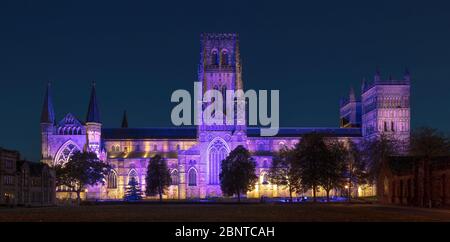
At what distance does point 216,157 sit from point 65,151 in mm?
35325

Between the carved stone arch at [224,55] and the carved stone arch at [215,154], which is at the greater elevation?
the carved stone arch at [224,55]

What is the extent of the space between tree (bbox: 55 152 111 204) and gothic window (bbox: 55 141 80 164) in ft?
72.3

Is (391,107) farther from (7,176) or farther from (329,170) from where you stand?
(7,176)

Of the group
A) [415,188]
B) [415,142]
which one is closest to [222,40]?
[415,142]

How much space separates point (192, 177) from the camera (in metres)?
168

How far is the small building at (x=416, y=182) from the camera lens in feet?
254

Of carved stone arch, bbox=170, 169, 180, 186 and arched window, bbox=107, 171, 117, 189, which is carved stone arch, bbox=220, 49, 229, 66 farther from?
arched window, bbox=107, 171, 117, 189

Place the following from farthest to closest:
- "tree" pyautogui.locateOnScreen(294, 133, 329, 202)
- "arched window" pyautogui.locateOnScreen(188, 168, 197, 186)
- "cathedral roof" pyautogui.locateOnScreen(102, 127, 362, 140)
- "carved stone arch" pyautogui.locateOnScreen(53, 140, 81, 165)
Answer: "cathedral roof" pyautogui.locateOnScreen(102, 127, 362, 140), "carved stone arch" pyautogui.locateOnScreen(53, 140, 81, 165), "arched window" pyautogui.locateOnScreen(188, 168, 197, 186), "tree" pyautogui.locateOnScreen(294, 133, 329, 202)

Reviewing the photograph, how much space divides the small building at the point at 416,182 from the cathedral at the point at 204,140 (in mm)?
65567

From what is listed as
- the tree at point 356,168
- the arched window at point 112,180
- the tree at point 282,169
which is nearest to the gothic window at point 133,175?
the arched window at point 112,180

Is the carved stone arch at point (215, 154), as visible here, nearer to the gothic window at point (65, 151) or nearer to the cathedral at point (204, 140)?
the cathedral at point (204, 140)

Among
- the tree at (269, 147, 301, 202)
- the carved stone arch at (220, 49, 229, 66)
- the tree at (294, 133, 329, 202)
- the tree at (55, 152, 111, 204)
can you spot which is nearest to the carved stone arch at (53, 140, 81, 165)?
the tree at (55, 152, 111, 204)

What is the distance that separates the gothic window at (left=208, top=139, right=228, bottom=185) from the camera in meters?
167
